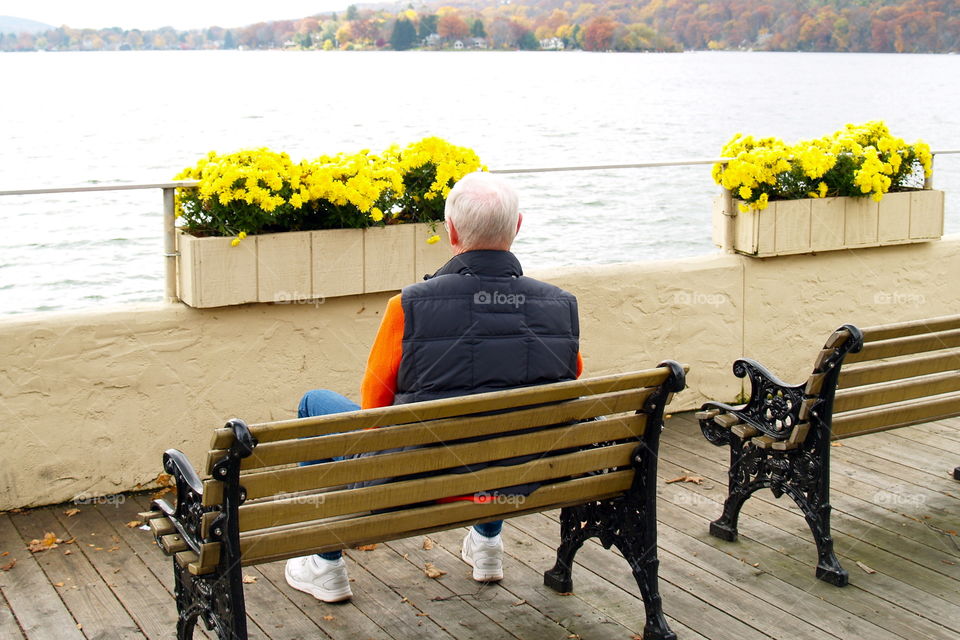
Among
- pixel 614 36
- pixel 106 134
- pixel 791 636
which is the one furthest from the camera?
pixel 614 36

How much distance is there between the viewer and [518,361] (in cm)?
337

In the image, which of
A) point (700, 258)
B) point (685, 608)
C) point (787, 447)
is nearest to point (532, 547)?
point (685, 608)

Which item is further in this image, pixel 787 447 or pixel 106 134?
pixel 106 134

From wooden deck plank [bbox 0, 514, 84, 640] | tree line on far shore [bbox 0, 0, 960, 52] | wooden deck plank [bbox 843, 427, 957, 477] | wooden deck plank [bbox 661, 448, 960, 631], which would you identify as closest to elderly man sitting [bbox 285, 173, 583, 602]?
wooden deck plank [bbox 0, 514, 84, 640]

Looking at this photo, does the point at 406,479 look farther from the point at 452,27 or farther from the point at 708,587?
the point at 452,27

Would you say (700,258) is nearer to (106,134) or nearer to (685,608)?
(685,608)

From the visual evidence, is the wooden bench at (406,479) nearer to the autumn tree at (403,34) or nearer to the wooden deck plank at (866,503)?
the wooden deck plank at (866,503)

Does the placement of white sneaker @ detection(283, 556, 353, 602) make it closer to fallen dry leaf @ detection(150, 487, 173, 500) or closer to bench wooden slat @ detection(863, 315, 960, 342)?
fallen dry leaf @ detection(150, 487, 173, 500)

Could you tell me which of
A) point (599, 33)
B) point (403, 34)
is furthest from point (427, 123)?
point (599, 33)

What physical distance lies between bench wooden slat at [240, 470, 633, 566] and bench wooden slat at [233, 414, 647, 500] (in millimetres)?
128

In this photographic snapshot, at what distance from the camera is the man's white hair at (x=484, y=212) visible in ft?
11.0

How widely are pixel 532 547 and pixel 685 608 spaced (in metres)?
0.72

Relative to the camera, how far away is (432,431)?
316 cm

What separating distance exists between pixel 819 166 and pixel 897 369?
220 cm
